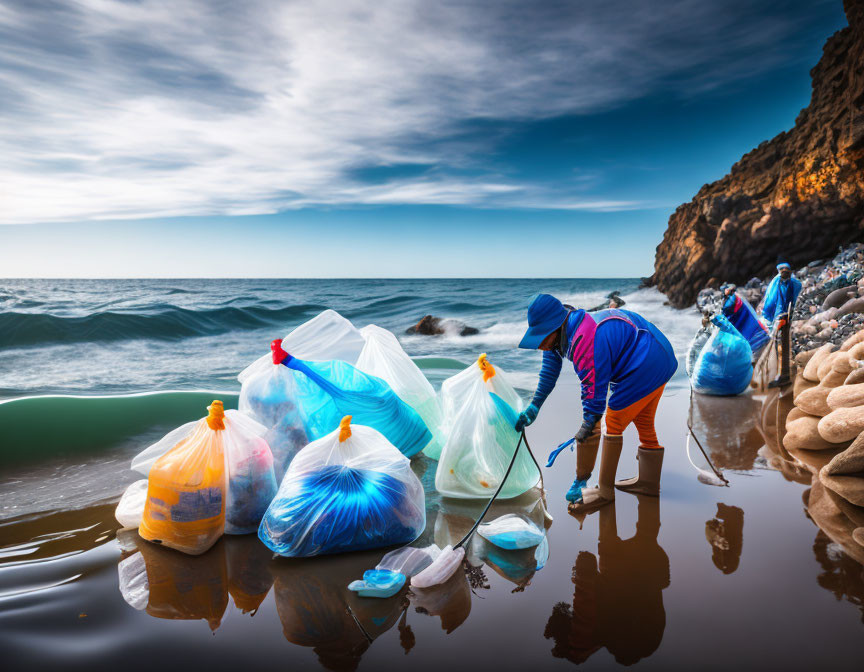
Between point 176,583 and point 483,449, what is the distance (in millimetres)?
1681

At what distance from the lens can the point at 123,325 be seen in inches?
525

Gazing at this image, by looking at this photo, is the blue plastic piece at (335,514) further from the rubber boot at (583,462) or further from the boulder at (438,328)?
the boulder at (438,328)

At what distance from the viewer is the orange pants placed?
285 centimetres

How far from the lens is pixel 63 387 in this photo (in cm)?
789

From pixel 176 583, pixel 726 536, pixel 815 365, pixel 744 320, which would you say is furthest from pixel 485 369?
pixel 744 320

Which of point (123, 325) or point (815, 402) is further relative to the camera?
point (123, 325)

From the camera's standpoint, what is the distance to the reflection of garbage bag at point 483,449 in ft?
10.1

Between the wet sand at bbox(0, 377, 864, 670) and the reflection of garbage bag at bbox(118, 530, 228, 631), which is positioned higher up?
the wet sand at bbox(0, 377, 864, 670)

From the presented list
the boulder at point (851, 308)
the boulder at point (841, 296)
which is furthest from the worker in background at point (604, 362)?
the boulder at point (841, 296)

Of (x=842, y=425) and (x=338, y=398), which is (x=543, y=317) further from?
(x=842, y=425)

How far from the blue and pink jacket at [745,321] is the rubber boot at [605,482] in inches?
161

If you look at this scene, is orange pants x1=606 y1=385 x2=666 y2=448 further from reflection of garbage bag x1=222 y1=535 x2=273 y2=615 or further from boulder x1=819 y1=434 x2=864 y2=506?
reflection of garbage bag x1=222 y1=535 x2=273 y2=615

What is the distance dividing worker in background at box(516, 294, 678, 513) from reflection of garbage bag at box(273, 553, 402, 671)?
1.30 m

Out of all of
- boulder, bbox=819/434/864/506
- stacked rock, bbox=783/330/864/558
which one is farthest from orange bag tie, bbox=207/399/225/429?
boulder, bbox=819/434/864/506
